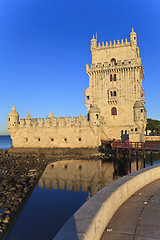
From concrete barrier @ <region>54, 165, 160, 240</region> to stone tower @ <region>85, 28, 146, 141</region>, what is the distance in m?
26.0

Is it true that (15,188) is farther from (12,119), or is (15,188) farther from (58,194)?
(12,119)

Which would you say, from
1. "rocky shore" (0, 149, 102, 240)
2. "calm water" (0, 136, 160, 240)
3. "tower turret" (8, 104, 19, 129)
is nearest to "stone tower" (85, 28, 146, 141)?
"rocky shore" (0, 149, 102, 240)

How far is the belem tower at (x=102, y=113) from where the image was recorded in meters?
29.5

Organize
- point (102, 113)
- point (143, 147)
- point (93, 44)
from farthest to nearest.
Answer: point (93, 44) → point (102, 113) → point (143, 147)

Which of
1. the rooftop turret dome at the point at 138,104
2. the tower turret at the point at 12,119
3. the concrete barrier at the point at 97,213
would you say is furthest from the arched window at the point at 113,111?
the concrete barrier at the point at 97,213

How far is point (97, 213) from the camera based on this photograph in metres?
3.93

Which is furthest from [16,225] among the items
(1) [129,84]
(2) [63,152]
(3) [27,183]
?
(1) [129,84]

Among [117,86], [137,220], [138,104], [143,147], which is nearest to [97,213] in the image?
[137,220]

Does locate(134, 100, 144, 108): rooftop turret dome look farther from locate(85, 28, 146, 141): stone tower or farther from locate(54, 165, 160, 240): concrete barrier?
locate(54, 165, 160, 240): concrete barrier

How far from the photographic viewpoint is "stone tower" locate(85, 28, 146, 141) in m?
32.3

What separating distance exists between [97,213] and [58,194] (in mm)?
10339

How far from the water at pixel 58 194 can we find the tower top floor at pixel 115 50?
20.7 meters

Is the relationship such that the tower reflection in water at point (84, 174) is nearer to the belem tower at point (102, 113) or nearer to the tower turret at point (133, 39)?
the belem tower at point (102, 113)

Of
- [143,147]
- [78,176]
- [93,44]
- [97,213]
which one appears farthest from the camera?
[93,44]
